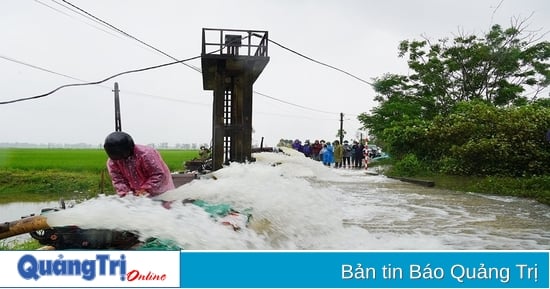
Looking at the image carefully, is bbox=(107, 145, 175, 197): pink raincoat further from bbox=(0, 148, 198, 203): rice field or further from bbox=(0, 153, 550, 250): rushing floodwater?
bbox=(0, 148, 198, 203): rice field

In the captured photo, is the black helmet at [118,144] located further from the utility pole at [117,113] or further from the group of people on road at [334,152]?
the group of people on road at [334,152]

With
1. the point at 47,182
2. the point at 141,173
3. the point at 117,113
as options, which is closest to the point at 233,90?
the point at 117,113

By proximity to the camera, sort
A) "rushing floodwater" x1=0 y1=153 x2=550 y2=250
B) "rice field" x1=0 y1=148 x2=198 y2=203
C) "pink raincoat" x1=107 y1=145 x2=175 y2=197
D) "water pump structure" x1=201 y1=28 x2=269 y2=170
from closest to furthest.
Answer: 1. "rushing floodwater" x1=0 y1=153 x2=550 y2=250
2. "pink raincoat" x1=107 y1=145 x2=175 y2=197
3. "water pump structure" x1=201 y1=28 x2=269 y2=170
4. "rice field" x1=0 y1=148 x2=198 y2=203

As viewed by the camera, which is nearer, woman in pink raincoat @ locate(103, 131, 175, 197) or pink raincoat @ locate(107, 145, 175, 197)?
woman in pink raincoat @ locate(103, 131, 175, 197)

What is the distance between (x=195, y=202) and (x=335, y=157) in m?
19.3

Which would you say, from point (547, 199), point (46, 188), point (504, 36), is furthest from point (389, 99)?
point (46, 188)

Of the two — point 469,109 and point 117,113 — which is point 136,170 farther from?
point 469,109

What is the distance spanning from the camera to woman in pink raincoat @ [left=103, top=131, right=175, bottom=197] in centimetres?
439

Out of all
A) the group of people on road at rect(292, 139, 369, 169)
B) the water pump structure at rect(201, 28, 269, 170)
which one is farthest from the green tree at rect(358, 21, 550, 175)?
the water pump structure at rect(201, 28, 269, 170)

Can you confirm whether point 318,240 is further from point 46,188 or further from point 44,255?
point 46,188

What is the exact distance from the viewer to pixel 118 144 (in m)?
4.27

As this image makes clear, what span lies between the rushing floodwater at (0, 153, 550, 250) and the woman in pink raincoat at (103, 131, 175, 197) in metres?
0.20

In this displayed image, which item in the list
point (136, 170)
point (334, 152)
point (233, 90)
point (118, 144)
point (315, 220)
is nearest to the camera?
point (118, 144)

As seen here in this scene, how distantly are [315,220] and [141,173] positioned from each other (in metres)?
2.72
